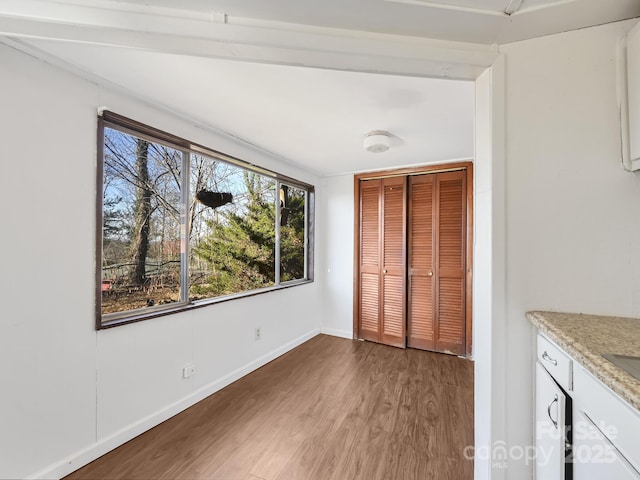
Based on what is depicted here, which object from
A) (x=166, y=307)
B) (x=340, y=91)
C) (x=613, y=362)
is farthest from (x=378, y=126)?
(x=166, y=307)

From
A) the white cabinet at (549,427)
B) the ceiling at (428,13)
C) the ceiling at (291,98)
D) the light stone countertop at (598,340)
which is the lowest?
the white cabinet at (549,427)

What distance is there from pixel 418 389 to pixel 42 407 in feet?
8.21

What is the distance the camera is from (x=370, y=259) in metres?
3.53

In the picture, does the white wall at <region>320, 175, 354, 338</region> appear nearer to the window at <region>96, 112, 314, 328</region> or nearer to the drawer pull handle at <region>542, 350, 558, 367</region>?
the window at <region>96, 112, 314, 328</region>

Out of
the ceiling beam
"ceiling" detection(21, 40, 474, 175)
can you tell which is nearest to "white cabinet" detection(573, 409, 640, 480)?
the ceiling beam

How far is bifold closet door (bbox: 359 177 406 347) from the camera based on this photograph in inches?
130

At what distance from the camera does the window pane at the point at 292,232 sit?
326cm

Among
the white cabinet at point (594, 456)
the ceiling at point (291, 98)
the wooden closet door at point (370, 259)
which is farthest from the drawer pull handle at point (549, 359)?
the wooden closet door at point (370, 259)

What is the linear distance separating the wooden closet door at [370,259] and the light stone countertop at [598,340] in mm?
2440

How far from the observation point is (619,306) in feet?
3.30

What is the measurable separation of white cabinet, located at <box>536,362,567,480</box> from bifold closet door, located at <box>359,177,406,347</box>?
7.44 feet

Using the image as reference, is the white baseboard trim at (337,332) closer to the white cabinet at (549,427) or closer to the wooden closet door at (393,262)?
the wooden closet door at (393,262)

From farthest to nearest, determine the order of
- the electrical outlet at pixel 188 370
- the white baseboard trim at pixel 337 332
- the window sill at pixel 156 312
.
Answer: the white baseboard trim at pixel 337 332 → the electrical outlet at pixel 188 370 → the window sill at pixel 156 312

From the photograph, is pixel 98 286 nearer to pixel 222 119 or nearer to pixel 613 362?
pixel 222 119
